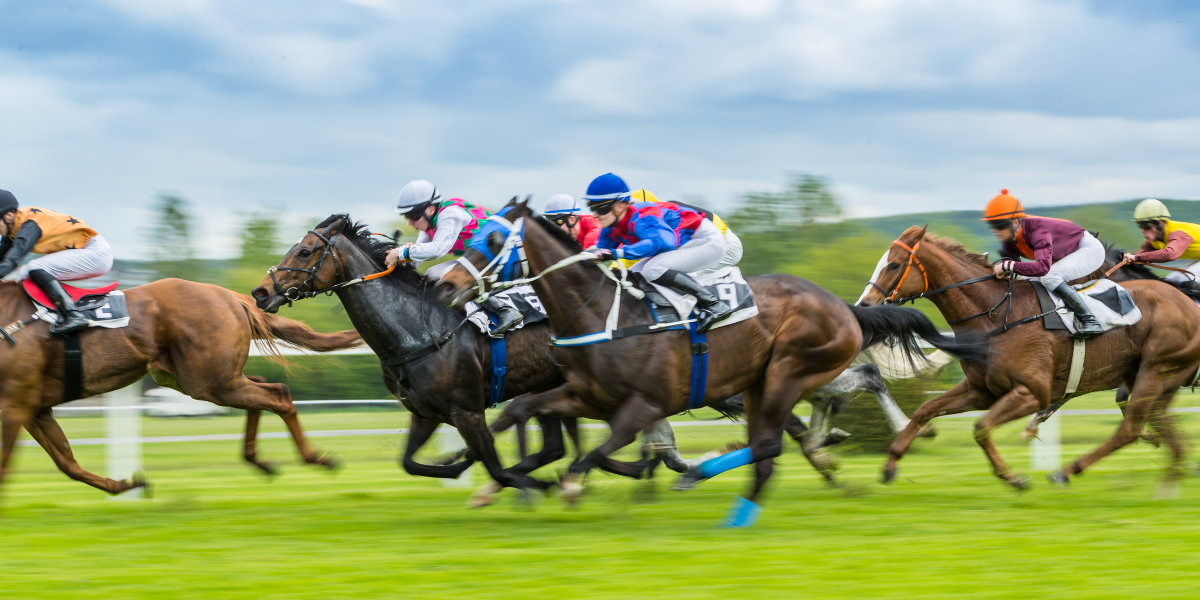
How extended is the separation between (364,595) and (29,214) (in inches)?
150

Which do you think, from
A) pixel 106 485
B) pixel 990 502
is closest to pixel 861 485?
pixel 990 502

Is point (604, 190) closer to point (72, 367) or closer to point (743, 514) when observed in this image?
point (743, 514)

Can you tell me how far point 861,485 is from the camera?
23.0 feet

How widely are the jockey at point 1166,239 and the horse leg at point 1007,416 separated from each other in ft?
5.68

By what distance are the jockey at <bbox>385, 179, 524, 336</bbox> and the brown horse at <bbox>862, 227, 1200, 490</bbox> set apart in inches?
86.0

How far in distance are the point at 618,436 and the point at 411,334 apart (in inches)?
57.5

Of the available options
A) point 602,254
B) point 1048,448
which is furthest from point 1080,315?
point 602,254

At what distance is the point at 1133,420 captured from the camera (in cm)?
668

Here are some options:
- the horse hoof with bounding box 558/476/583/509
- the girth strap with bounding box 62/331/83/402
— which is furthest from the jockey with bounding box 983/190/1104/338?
the girth strap with bounding box 62/331/83/402

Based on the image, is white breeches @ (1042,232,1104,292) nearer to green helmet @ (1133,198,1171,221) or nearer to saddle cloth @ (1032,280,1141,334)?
saddle cloth @ (1032,280,1141,334)

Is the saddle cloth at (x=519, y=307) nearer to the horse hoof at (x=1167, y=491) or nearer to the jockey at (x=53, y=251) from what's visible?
the jockey at (x=53, y=251)

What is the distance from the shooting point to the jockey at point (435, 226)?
6.09 meters

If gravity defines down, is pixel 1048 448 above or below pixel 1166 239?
below

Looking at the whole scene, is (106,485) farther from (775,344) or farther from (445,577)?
(775,344)
